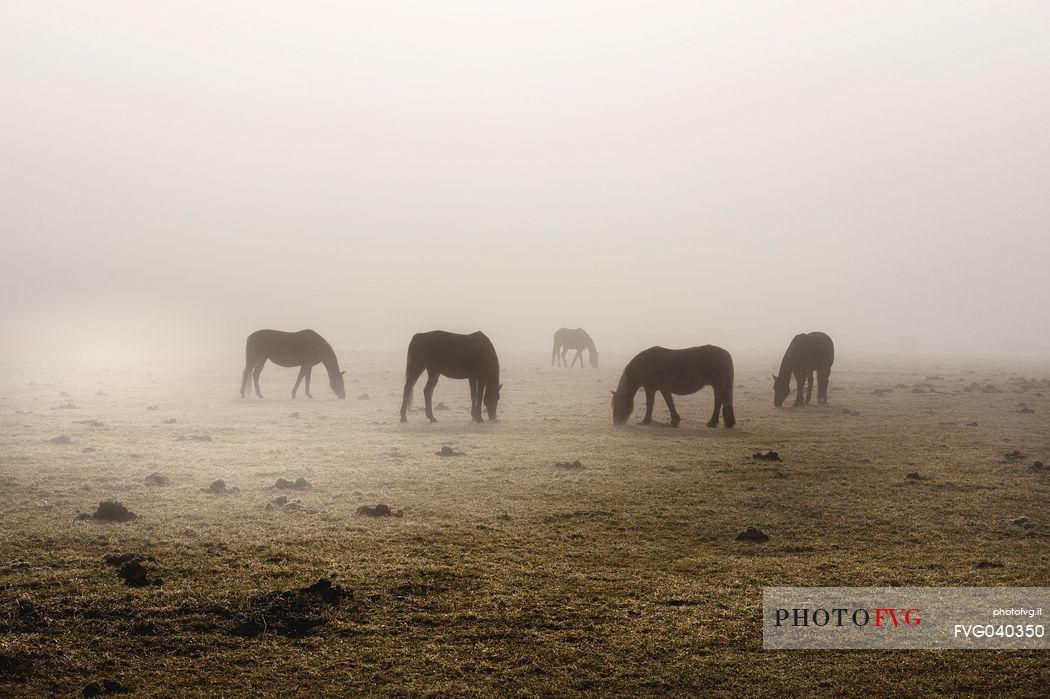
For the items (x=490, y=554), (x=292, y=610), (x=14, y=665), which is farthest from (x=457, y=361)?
(x=14, y=665)

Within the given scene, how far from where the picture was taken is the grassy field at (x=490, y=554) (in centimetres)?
579

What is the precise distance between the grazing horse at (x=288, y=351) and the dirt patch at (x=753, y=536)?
885 inches

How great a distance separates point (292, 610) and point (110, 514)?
4.43 meters

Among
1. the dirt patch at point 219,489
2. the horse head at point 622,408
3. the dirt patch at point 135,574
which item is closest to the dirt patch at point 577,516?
the dirt patch at point 135,574

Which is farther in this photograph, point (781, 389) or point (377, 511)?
point (781, 389)

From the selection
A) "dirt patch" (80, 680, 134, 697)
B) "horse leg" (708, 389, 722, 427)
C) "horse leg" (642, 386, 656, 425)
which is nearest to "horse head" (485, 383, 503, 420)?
"horse leg" (642, 386, 656, 425)

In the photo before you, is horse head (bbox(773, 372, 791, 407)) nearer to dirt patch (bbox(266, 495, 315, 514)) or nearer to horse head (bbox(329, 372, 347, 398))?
horse head (bbox(329, 372, 347, 398))

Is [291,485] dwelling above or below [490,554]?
above

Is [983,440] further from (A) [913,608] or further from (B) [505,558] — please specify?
(B) [505,558]

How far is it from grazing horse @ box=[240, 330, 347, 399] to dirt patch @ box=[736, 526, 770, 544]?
73.7 feet

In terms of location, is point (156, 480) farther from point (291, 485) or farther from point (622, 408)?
point (622, 408)

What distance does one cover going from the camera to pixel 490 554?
851cm

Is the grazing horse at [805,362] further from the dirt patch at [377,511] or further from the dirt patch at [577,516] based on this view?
the dirt patch at [377,511]

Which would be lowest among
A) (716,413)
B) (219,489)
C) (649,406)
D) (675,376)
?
(219,489)
